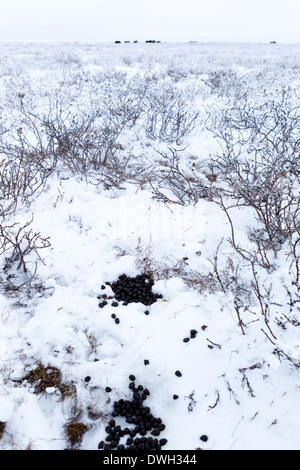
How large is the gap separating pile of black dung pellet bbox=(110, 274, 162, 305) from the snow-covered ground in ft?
0.29

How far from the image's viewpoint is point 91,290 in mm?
3229

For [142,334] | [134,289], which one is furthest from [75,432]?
[134,289]

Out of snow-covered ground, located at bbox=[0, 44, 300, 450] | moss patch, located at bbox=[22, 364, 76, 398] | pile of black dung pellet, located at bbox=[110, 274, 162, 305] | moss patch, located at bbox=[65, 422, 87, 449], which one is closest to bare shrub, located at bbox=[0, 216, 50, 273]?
snow-covered ground, located at bbox=[0, 44, 300, 450]

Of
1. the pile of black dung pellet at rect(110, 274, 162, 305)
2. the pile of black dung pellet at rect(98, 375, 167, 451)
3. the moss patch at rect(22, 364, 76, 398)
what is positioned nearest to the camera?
the pile of black dung pellet at rect(98, 375, 167, 451)

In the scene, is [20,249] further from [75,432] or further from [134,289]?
[75,432]

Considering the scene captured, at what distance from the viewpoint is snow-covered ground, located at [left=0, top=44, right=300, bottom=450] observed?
222cm

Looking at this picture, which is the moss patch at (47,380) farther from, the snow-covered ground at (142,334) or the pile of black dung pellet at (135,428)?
the pile of black dung pellet at (135,428)

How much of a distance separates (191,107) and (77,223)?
187 inches

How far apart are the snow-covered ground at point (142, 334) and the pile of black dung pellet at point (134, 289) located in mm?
88

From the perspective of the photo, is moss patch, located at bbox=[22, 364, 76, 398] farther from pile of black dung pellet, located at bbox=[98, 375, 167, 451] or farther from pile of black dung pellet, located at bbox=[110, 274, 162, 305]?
pile of black dung pellet, located at bbox=[110, 274, 162, 305]

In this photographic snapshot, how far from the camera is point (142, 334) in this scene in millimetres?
2816

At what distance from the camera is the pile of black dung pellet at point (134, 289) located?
3207mm

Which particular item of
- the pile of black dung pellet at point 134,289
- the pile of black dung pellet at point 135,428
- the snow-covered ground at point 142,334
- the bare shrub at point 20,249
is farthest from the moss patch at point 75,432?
the bare shrub at point 20,249

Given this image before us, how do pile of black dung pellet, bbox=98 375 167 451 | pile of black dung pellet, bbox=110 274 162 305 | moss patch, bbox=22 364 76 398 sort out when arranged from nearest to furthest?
pile of black dung pellet, bbox=98 375 167 451 → moss patch, bbox=22 364 76 398 → pile of black dung pellet, bbox=110 274 162 305
